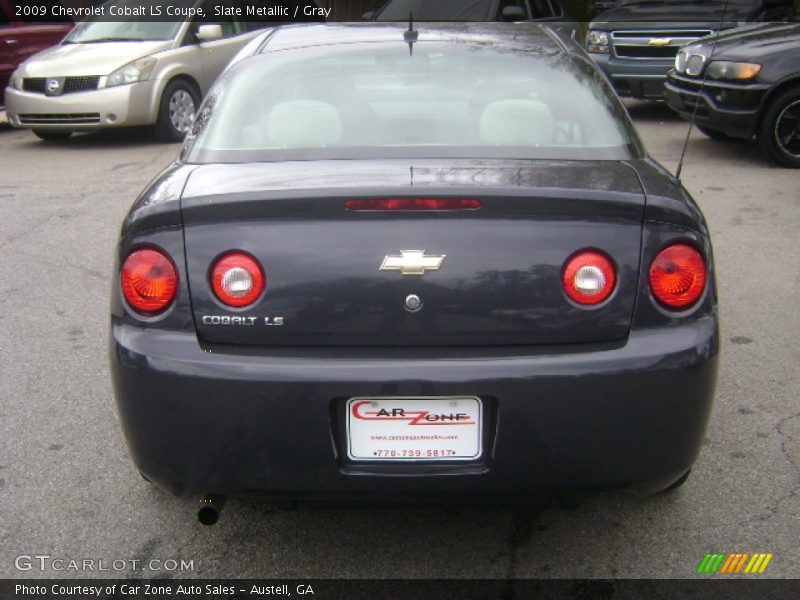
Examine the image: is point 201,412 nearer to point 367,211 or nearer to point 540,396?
point 367,211

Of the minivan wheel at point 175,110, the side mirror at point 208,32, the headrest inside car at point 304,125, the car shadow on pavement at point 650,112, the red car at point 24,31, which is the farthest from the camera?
the red car at point 24,31

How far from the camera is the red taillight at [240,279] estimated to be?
2596 millimetres

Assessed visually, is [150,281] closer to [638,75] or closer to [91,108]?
[91,108]

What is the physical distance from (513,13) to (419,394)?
9549mm

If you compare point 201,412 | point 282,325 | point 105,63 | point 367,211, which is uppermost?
point 367,211

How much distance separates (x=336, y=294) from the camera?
257cm

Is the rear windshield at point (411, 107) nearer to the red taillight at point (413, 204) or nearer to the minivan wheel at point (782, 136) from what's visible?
the red taillight at point (413, 204)

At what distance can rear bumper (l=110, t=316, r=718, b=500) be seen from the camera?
100.0 inches

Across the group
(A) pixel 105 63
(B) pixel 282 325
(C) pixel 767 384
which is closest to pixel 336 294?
(B) pixel 282 325

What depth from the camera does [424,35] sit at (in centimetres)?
399

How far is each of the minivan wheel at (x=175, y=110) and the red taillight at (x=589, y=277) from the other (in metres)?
8.98

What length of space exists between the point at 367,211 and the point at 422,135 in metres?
0.75

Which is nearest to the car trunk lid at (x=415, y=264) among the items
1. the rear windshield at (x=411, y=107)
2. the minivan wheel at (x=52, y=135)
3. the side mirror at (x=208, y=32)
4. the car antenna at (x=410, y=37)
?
the rear windshield at (x=411, y=107)

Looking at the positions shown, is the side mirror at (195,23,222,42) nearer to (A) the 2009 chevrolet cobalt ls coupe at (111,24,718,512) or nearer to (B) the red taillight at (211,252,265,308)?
(A) the 2009 chevrolet cobalt ls coupe at (111,24,718,512)
